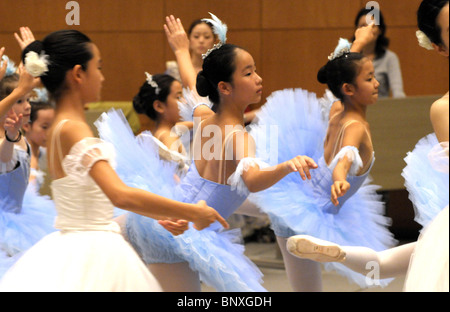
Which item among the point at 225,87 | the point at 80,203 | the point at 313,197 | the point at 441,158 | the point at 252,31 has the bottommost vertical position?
the point at 313,197

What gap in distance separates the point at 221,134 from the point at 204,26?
1694 millimetres

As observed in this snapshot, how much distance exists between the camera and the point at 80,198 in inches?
89.8

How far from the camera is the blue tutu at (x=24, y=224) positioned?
3303mm

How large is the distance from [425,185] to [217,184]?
77 centimetres

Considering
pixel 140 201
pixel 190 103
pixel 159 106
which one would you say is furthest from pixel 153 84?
pixel 140 201

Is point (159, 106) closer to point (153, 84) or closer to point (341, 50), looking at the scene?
point (153, 84)

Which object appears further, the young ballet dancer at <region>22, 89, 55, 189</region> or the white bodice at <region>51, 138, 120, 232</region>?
the young ballet dancer at <region>22, 89, 55, 189</region>

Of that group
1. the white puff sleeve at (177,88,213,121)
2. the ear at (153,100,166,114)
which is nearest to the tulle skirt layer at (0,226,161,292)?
the white puff sleeve at (177,88,213,121)

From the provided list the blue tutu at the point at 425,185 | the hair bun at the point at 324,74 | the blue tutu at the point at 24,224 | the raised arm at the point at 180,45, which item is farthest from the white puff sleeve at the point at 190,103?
the blue tutu at the point at 425,185

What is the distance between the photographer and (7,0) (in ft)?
21.2

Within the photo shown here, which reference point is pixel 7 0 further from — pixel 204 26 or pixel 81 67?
pixel 81 67

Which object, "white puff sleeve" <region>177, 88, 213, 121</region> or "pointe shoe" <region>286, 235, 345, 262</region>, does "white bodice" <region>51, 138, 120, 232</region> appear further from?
"white puff sleeve" <region>177, 88, 213, 121</region>

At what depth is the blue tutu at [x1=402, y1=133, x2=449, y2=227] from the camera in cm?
264
